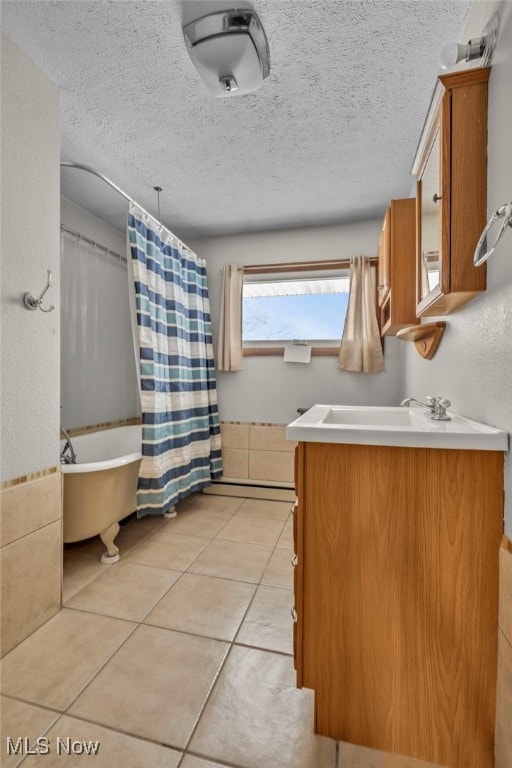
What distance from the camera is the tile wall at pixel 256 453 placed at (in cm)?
304

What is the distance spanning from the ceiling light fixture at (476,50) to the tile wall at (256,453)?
247 cm

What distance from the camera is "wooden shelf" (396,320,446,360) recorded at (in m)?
1.48

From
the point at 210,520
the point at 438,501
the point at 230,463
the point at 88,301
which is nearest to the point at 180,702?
the point at 438,501

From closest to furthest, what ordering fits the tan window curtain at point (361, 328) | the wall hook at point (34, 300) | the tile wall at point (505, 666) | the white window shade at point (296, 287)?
1. the tile wall at point (505, 666)
2. the wall hook at point (34, 300)
3. the tan window curtain at point (361, 328)
4. the white window shade at point (296, 287)

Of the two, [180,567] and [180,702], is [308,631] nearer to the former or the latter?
[180,702]

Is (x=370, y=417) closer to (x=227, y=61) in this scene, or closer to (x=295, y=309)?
(x=227, y=61)

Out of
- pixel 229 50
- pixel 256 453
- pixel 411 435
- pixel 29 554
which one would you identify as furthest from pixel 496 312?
pixel 256 453

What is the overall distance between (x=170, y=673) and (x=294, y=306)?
263 cm

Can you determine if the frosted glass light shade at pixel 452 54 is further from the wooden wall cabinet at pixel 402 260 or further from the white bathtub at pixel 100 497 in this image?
the white bathtub at pixel 100 497

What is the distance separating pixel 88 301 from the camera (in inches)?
104

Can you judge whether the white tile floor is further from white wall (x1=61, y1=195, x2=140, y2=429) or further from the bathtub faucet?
white wall (x1=61, y1=195, x2=140, y2=429)

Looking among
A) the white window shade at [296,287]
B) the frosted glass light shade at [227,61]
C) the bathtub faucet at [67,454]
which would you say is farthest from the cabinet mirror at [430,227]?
the bathtub faucet at [67,454]

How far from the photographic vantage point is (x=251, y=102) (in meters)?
1.63

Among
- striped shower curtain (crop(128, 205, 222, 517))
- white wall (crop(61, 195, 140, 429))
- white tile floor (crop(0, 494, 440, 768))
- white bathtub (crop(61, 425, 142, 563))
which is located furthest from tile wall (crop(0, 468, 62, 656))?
white wall (crop(61, 195, 140, 429))
